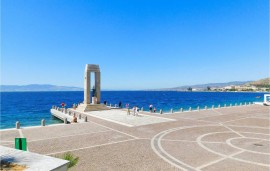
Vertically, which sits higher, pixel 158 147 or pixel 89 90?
pixel 89 90

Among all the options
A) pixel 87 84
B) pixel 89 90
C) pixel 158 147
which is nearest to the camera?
pixel 158 147

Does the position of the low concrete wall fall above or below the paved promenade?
above

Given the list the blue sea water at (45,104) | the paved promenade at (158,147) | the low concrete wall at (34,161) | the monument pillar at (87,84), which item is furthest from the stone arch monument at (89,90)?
the low concrete wall at (34,161)

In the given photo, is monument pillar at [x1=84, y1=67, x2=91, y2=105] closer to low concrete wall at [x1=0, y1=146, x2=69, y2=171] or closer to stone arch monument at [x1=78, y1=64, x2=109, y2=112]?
stone arch monument at [x1=78, y1=64, x2=109, y2=112]

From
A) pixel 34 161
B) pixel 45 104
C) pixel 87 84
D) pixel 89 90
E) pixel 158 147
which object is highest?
pixel 87 84

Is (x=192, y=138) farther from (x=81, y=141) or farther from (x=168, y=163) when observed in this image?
(x=81, y=141)

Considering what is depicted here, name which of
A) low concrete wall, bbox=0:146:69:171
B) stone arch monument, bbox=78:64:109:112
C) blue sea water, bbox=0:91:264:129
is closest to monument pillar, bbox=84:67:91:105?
stone arch monument, bbox=78:64:109:112

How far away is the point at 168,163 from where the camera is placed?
11.2 m

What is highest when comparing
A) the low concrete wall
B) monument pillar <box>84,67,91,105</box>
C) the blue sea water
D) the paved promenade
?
monument pillar <box>84,67,91,105</box>

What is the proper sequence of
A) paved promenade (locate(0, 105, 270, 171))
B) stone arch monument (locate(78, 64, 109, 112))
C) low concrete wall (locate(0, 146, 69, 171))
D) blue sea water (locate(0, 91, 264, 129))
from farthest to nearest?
blue sea water (locate(0, 91, 264, 129)), stone arch monument (locate(78, 64, 109, 112)), paved promenade (locate(0, 105, 270, 171)), low concrete wall (locate(0, 146, 69, 171))

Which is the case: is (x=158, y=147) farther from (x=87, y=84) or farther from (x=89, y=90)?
(x=87, y=84)

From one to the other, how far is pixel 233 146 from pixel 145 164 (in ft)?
24.1

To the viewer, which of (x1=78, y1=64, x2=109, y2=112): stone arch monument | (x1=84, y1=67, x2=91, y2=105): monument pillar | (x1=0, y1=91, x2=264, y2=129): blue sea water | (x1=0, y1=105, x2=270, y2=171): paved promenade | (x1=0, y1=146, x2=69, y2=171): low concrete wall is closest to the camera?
(x1=0, y1=146, x2=69, y2=171): low concrete wall

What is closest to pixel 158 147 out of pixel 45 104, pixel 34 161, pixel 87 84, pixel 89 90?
pixel 34 161
